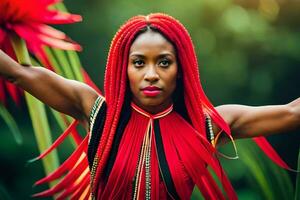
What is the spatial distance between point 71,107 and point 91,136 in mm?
145

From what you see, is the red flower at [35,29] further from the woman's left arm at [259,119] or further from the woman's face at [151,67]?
the woman's left arm at [259,119]

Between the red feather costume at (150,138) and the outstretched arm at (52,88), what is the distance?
64 millimetres

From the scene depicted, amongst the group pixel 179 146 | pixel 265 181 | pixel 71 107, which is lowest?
pixel 265 181

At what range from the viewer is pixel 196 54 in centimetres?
223

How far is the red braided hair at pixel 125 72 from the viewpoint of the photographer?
2.08 metres

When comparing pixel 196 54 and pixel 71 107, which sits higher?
pixel 196 54

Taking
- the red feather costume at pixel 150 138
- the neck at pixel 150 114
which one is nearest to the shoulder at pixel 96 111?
the red feather costume at pixel 150 138

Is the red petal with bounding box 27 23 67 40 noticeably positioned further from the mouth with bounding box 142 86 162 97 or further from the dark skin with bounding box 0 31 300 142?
the mouth with bounding box 142 86 162 97

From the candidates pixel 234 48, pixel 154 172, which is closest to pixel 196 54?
pixel 234 48

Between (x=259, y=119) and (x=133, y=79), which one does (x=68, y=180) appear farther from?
(x=259, y=119)

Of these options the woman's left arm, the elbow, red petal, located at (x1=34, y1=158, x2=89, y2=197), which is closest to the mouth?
the woman's left arm

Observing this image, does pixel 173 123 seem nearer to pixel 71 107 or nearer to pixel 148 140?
pixel 148 140

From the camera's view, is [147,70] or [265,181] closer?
[147,70]

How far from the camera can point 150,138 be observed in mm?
2105
